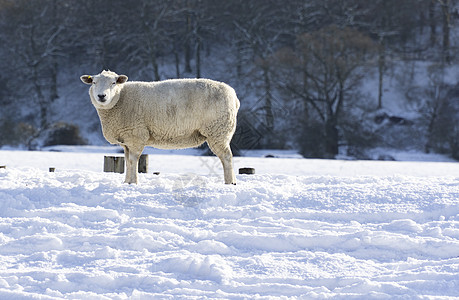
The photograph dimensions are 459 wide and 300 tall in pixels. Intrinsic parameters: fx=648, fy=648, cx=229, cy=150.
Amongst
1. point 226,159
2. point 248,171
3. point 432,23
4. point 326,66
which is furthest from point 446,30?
point 226,159

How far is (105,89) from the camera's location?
9.27 m

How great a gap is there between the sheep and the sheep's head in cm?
1

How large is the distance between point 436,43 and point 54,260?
3246 centimetres

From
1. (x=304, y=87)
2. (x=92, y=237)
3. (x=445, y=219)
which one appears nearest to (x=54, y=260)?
(x=92, y=237)

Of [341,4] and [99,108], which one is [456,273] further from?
[341,4]

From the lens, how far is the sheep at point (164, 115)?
9602 mm

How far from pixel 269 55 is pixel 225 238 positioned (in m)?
25.3

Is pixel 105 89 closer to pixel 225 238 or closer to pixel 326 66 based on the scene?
pixel 225 238

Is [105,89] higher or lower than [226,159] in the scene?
higher

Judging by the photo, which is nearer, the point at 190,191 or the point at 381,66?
the point at 190,191

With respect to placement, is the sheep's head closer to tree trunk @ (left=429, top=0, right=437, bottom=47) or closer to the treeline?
the treeline

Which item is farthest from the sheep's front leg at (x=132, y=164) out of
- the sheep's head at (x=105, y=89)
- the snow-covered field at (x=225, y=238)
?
the sheep's head at (x=105, y=89)

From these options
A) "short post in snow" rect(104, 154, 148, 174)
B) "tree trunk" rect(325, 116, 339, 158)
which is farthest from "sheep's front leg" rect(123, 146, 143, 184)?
"tree trunk" rect(325, 116, 339, 158)

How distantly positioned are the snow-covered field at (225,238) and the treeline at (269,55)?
18011 millimetres
